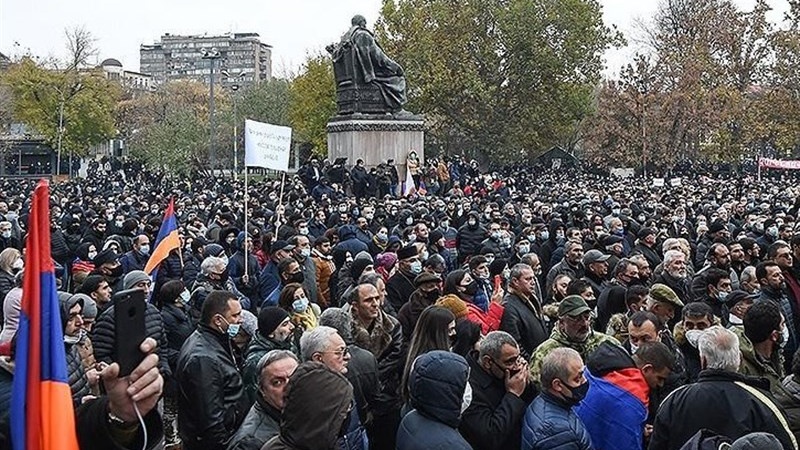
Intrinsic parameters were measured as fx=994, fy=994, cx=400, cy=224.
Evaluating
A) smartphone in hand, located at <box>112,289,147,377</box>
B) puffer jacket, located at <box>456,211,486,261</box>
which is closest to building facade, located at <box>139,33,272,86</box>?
puffer jacket, located at <box>456,211,486,261</box>

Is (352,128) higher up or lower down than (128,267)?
higher up

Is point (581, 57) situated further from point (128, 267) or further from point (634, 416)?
point (634, 416)

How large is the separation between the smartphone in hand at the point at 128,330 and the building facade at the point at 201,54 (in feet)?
597

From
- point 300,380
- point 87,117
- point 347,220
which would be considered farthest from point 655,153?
point 300,380

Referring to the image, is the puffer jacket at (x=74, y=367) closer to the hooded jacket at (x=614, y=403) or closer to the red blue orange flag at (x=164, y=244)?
the hooded jacket at (x=614, y=403)

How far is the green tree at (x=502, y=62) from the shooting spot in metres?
52.7

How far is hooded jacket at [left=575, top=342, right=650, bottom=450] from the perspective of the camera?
17.2 feet

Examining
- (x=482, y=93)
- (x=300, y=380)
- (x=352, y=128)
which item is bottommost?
(x=300, y=380)

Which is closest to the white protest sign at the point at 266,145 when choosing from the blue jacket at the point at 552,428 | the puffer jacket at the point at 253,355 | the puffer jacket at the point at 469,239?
the puffer jacket at the point at 469,239

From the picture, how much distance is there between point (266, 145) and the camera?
1283 cm

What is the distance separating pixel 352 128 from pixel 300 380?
27.4 metres

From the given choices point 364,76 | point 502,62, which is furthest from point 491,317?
point 502,62

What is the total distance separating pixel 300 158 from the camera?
7212 cm

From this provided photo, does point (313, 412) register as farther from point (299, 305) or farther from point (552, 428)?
point (299, 305)
